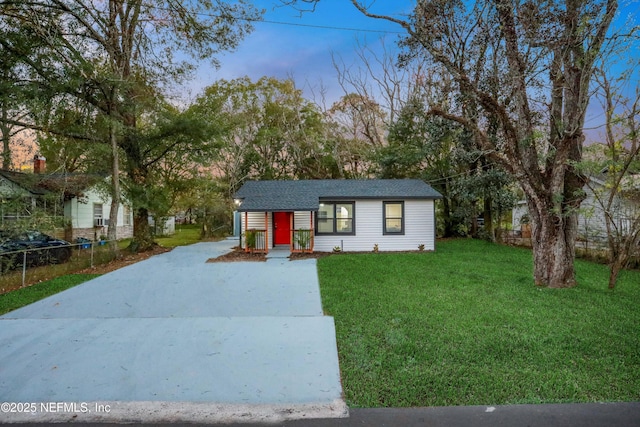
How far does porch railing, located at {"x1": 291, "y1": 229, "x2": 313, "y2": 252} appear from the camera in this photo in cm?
1205

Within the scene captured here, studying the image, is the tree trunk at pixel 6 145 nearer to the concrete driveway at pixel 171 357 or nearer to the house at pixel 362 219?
the concrete driveway at pixel 171 357

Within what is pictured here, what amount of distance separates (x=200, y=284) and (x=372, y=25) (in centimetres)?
1032

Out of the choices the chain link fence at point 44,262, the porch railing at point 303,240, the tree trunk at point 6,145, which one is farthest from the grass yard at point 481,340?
the tree trunk at point 6,145

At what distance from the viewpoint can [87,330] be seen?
4.38 meters

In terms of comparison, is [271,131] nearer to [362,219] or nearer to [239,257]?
[362,219]

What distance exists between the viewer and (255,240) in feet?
40.3

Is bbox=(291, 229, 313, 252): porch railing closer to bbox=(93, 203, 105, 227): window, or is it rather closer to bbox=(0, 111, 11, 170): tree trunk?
bbox=(0, 111, 11, 170): tree trunk

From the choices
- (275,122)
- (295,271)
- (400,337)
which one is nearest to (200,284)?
(295,271)

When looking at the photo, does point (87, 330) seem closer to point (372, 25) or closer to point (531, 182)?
point (531, 182)

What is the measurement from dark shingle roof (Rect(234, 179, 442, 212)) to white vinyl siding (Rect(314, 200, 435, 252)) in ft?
1.22

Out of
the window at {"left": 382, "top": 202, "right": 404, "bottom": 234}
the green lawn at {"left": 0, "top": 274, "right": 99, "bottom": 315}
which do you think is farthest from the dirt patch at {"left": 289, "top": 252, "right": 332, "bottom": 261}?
the green lawn at {"left": 0, "top": 274, "right": 99, "bottom": 315}

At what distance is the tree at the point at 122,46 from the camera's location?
28.3 feet

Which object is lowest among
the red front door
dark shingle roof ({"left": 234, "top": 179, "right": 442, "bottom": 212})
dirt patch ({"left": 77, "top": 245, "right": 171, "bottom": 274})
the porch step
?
dirt patch ({"left": 77, "top": 245, "right": 171, "bottom": 274})

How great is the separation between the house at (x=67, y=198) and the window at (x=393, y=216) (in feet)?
34.2
